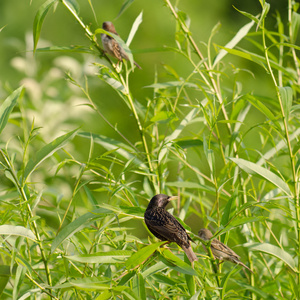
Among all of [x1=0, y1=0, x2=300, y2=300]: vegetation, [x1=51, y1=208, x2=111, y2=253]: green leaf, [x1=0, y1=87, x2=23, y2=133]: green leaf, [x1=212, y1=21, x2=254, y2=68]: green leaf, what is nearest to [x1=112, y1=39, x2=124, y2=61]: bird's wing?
[x1=0, y1=0, x2=300, y2=300]: vegetation

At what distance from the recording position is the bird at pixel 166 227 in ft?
2.86

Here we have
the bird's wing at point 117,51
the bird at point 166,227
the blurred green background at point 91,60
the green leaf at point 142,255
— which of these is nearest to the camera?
the green leaf at point 142,255

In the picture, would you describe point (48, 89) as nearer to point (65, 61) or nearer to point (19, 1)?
point (65, 61)

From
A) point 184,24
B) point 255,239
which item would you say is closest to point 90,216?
point 255,239

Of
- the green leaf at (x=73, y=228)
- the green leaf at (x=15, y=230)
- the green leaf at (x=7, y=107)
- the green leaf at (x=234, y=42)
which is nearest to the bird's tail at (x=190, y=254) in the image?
the green leaf at (x=73, y=228)

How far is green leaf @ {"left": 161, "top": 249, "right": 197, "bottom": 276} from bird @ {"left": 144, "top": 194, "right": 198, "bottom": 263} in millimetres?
31

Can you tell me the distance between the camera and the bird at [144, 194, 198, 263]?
2.86 feet

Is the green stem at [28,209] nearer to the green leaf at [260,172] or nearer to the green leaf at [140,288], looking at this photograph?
the green leaf at [140,288]

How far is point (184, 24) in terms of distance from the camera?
1.19 metres

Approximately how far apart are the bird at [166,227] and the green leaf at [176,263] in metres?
0.03

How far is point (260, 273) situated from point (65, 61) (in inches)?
64.5

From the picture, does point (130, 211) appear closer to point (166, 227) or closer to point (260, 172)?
point (166, 227)

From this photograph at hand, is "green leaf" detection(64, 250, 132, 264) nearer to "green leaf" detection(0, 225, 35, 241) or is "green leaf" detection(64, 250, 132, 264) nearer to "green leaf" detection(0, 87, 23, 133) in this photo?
"green leaf" detection(0, 225, 35, 241)

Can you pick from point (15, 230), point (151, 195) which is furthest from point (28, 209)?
point (151, 195)
